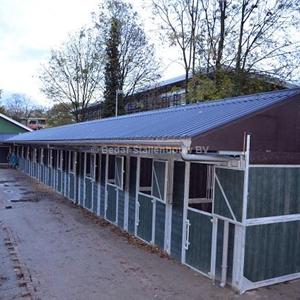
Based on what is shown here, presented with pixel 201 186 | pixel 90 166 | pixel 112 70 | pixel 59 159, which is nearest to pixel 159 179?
pixel 201 186

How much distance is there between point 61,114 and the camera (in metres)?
40.3

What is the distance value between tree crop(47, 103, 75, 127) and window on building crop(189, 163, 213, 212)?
3324 centimetres

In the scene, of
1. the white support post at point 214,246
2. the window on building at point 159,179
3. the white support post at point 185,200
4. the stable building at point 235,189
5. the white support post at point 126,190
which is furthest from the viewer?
the white support post at point 126,190

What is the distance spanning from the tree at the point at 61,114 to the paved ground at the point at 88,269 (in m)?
29.5

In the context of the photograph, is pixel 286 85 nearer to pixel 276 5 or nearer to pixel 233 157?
pixel 276 5

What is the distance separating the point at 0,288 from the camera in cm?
617

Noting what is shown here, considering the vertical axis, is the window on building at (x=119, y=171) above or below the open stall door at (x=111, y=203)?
above

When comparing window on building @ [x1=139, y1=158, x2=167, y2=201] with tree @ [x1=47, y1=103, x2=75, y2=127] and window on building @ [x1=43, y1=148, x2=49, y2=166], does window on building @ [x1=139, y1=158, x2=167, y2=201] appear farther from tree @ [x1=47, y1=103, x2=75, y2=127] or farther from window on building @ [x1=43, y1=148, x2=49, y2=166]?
tree @ [x1=47, y1=103, x2=75, y2=127]

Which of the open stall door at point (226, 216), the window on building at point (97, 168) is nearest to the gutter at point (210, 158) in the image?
the open stall door at point (226, 216)

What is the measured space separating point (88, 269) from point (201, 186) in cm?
244

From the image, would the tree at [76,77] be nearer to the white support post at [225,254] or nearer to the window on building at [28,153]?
the window on building at [28,153]

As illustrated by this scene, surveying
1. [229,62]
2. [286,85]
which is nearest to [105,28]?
[229,62]

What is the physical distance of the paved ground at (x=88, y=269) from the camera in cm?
604

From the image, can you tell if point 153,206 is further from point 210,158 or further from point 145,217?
point 210,158
